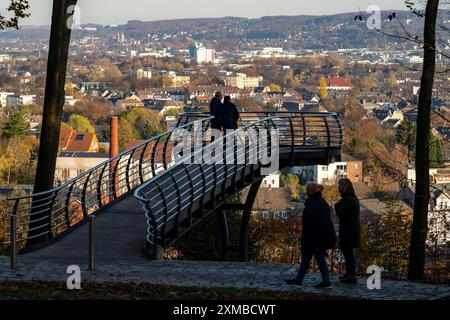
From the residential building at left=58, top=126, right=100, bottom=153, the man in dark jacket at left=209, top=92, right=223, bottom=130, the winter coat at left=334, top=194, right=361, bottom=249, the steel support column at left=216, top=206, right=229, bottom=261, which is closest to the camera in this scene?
the winter coat at left=334, top=194, right=361, bottom=249

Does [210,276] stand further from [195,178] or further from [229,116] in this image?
[229,116]

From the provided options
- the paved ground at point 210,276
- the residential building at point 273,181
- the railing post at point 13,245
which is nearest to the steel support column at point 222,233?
the paved ground at point 210,276

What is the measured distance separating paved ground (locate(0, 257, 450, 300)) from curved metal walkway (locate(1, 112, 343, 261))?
0.74 metres

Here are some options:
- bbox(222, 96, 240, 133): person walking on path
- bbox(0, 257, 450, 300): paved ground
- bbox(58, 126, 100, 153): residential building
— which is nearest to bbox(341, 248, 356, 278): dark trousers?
bbox(0, 257, 450, 300): paved ground

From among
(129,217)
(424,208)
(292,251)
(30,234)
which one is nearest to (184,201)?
(129,217)

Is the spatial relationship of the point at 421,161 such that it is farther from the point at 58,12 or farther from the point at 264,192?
the point at 264,192

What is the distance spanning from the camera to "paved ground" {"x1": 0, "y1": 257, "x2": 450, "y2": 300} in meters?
15.7

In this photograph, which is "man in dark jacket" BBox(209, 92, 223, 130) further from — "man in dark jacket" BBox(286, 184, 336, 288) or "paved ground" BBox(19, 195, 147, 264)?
"man in dark jacket" BBox(286, 184, 336, 288)

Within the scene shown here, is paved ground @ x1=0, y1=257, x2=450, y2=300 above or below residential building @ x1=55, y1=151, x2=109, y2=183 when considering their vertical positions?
above

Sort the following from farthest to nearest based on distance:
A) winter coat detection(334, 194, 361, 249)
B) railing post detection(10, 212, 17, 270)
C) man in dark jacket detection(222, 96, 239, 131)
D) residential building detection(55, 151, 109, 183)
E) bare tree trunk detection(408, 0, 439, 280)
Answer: residential building detection(55, 151, 109, 183)
man in dark jacket detection(222, 96, 239, 131)
bare tree trunk detection(408, 0, 439, 280)
railing post detection(10, 212, 17, 270)
winter coat detection(334, 194, 361, 249)

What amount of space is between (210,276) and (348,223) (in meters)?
2.09

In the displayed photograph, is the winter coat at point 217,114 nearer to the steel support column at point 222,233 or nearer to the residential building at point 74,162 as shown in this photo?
the steel support column at point 222,233

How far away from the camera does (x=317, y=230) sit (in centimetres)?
1582
